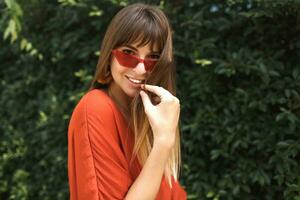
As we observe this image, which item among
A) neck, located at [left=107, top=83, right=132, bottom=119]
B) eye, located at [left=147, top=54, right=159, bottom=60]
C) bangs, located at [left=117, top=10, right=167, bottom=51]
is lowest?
neck, located at [left=107, top=83, right=132, bottom=119]

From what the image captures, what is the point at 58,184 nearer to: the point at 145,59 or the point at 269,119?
the point at 269,119

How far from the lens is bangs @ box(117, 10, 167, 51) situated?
1857mm

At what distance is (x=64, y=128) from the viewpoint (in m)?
3.81

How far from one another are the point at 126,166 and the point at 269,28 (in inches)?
63.8

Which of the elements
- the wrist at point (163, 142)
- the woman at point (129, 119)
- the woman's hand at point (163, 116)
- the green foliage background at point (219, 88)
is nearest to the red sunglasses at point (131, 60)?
the woman at point (129, 119)

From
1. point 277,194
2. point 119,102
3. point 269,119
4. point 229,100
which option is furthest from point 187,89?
point 119,102

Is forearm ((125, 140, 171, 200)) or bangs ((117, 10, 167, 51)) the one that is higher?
bangs ((117, 10, 167, 51))

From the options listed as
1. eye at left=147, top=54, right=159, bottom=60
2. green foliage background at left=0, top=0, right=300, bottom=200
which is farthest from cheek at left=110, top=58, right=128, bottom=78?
green foliage background at left=0, top=0, right=300, bottom=200

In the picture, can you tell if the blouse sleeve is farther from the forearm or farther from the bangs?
the bangs

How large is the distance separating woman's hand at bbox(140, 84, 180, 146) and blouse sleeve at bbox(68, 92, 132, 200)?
152mm

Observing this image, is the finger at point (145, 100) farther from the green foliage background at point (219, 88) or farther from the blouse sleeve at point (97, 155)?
the green foliage background at point (219, 88)

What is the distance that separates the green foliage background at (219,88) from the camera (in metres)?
2.87

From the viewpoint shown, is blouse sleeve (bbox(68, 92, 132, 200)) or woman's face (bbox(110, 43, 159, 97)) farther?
woman's face (bbox(110, 43, 159, 97))

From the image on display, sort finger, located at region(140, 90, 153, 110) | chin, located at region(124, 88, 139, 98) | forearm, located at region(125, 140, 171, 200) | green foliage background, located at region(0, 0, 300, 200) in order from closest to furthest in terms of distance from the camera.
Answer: forearm, located at region(125, 140, 171, 200), finger, located at region(140, 90, 153, 110), chin, located at region(124, 88, 139, 98), green foliage background, located at region(0, 0, 300, 200)
